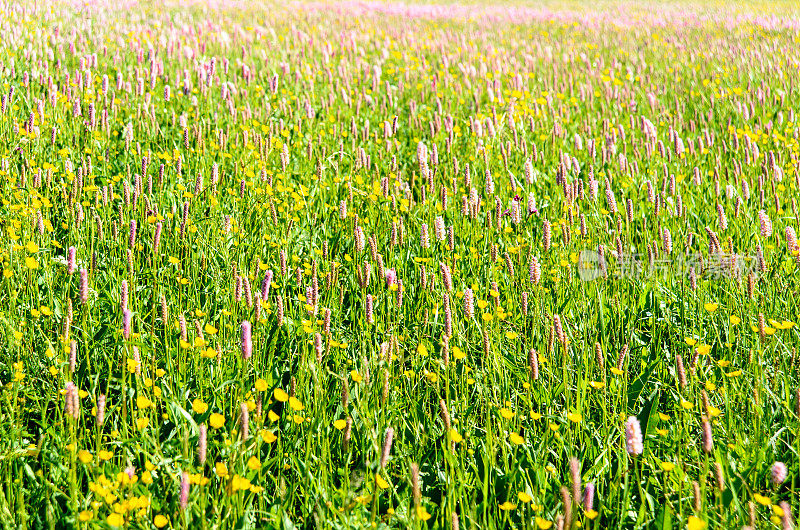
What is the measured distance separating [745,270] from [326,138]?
2.94m

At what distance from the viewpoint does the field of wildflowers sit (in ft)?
6.70

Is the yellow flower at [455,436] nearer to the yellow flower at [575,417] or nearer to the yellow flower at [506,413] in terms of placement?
the yellow flower at [506,413]

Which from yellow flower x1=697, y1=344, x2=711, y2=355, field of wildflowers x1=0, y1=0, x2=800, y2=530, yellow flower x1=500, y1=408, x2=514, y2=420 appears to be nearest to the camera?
field of wildflowers x1=0, y1=0, x2=800, y2=530

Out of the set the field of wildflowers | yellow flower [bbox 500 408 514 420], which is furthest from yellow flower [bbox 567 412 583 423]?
yellow flower [bbox 500 408 514 420]

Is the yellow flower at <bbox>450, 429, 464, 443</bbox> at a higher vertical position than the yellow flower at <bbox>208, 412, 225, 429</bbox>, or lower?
lower

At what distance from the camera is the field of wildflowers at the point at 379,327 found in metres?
2.04

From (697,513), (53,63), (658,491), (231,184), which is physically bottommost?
(658,491)

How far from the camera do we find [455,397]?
2.51 meters

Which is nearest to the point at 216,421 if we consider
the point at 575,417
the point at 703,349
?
the point at 575,417

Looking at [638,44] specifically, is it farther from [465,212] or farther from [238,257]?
[238,257]

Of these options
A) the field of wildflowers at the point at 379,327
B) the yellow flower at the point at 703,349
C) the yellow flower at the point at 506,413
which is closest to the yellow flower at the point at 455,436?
the field of wildflowers at the point at 379,327

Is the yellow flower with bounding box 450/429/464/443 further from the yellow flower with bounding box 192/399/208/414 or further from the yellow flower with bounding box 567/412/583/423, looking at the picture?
the yellow flower with bounding box 192/399/208/414

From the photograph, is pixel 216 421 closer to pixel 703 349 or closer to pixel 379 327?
pixel 379 327

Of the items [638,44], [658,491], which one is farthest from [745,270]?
[638,44]
